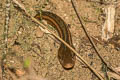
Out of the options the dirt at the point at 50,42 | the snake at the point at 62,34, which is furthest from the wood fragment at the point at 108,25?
the snake at the point at 62,34

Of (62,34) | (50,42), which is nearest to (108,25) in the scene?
(62,34)

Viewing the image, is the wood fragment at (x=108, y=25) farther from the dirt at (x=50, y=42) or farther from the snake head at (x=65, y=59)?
the snake head at (x=65, y=59)

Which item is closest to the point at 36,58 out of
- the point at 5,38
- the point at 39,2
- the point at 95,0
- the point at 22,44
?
the point at 22,44

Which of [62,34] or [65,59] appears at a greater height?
[62,34]

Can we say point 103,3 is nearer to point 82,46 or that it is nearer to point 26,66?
point 82,46

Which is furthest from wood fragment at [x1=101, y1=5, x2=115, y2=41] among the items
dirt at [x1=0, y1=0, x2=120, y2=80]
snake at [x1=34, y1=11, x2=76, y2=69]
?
snake at [x1=34, y1=11, x2=76, y2=69]

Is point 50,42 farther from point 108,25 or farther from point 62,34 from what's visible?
point 108,25

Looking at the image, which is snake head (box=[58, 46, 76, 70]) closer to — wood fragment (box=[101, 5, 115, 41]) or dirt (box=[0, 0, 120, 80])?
dirt (box=[0, 0, 120, 80])
